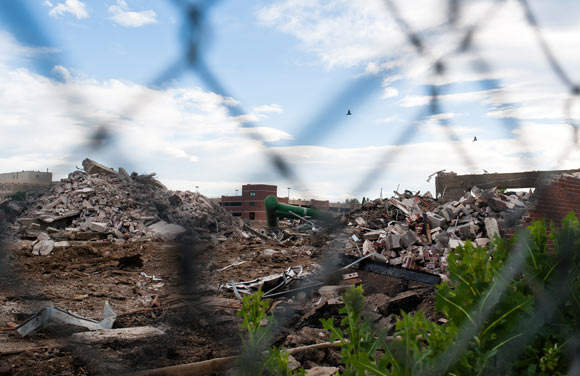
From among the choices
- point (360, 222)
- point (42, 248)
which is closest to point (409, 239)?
point (360, 222)

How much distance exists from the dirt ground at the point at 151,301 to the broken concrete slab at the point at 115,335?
43mm

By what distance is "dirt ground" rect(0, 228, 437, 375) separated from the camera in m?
1.69

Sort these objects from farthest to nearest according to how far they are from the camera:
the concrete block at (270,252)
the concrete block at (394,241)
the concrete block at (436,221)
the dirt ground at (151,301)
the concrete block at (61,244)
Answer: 1. the concrete block at (61,244)
2. the concrete block at (270,252)
3. the concrete block at (436,221)
4. the concrete block at (394,241)
5. the dirt ground at (151,301)

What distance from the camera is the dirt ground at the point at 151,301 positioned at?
5.53 ft

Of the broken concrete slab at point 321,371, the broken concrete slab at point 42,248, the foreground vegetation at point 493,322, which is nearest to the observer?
the foreground vegetation at point 493,322

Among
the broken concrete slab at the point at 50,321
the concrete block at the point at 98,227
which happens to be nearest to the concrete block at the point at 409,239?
the broken concrete slab at the point at 50,321

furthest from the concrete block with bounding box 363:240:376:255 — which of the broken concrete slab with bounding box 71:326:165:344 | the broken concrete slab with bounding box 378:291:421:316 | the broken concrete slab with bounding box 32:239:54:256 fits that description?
the broken concrete slab with bounding box 32:239:54:256

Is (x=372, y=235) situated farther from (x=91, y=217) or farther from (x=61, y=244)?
(x=91, y=217)

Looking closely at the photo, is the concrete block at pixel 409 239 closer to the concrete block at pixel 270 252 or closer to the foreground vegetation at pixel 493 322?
the concrete block at pixel 270 252

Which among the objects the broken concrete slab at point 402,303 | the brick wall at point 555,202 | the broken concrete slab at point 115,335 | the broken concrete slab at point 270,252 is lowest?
the broken concrete slab at point 402,303

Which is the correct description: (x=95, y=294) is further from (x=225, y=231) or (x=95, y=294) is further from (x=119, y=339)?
(x=225, y=231)

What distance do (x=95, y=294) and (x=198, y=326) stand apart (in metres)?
2.79

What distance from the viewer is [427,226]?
716cm

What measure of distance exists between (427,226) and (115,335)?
5.43 meters
